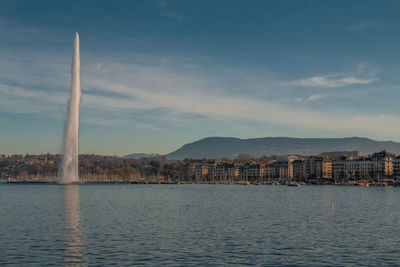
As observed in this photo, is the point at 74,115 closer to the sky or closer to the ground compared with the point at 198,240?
closer to the sky

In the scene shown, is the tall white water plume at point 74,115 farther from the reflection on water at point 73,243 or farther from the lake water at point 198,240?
the reflection on water at point 73,243

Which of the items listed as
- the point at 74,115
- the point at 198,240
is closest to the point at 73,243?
the point at 198,240

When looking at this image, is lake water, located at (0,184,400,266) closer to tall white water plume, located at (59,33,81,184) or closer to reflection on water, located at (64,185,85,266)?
reflection on water, located at (64,185,85,266)

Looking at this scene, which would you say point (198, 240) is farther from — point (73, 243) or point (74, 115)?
point (74, 115)

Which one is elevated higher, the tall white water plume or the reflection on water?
the tall white water plume

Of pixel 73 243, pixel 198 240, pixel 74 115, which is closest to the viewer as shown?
pixel 73 243

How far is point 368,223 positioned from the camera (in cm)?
4166

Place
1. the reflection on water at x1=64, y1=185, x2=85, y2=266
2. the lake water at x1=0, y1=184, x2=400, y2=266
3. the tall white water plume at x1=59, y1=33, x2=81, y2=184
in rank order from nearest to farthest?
1. the reflection on water at x1=64, y1=185, x2=85, y2=266
2. the lake water at x1=0, y1=184, x2=400, y2=266
3. the tall white water plume at x1=59, y1=33, x2=81, y2=184

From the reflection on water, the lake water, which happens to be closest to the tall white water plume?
the lake water

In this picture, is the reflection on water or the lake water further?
the lake water

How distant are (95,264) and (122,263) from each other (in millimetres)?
1336

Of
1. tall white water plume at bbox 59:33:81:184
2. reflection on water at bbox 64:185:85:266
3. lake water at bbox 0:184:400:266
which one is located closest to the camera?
reflection on water at bbox 64:185:85:266

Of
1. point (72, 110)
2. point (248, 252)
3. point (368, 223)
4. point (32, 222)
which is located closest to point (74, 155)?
point (72, 110)

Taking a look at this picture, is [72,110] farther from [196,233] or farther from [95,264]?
[95,264]
